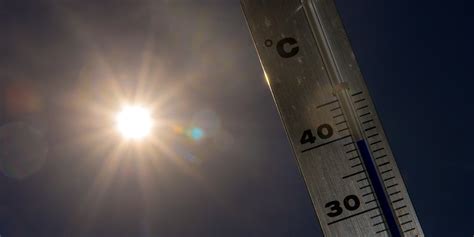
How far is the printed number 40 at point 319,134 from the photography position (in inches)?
50.6

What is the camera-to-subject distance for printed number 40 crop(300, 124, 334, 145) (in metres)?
1.28

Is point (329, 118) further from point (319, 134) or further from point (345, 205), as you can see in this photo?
point (345, 205)

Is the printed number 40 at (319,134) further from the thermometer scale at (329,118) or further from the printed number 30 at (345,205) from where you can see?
the printed number 30 at (345,205)

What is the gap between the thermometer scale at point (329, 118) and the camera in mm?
1236

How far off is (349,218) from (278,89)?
1.42 feet

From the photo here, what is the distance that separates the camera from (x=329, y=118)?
4.31ft

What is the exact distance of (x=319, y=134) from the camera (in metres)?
1.30

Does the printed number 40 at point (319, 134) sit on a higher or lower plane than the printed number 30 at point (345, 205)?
higher

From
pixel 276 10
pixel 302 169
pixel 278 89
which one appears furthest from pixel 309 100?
pixel 276 10

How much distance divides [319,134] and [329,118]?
6cm

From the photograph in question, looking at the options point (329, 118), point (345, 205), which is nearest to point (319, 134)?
point (329, 118)

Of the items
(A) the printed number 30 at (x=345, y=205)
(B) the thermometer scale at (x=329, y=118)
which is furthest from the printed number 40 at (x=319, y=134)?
(A) the printed number 30 at (x=345, y=205)

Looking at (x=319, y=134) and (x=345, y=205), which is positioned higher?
(x=319, y=134)

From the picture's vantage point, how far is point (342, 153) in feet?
4.22
